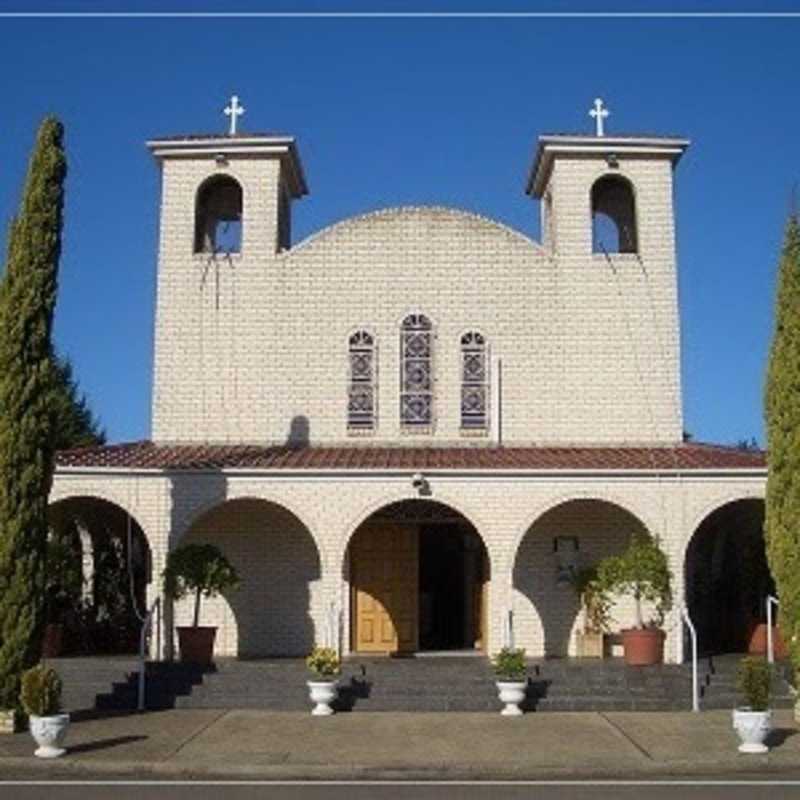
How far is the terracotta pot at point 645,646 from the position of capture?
1823cm

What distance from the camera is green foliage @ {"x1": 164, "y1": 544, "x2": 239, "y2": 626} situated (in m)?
18.3

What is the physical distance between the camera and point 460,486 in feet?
63.8

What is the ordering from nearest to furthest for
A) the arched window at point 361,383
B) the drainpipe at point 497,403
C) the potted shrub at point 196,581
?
the potted shrub at point 196,581, the drainpipe at point 497,403, the arched window at point 361,383

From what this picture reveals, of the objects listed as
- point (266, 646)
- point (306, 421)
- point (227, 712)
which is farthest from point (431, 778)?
point (306, 421)

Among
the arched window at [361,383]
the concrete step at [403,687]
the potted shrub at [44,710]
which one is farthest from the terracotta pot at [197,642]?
the arched window at [361,383]

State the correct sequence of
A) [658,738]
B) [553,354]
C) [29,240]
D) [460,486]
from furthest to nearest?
[553,354] → [460,486] → [29,240] → [658,738]

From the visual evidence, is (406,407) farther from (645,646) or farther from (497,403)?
(645,646)

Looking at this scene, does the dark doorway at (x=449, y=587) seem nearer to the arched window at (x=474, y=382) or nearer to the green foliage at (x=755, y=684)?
the arched window at (x=474, y=382)

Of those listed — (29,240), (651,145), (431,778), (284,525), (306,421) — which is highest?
(651,145)

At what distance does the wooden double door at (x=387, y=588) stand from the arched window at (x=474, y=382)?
2.29 m
